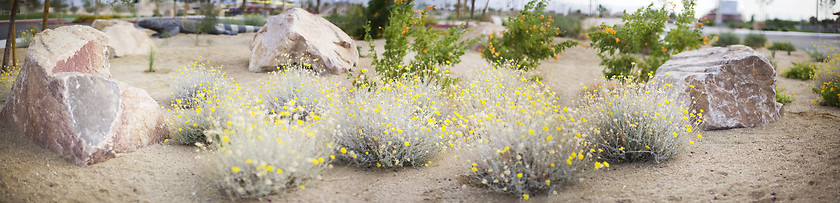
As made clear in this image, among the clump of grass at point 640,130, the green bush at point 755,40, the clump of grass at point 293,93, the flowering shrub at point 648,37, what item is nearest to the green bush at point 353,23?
the flowering shrub at point 648,37

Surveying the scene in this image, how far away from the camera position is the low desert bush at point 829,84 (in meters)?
7.28

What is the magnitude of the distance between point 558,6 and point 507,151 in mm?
23694

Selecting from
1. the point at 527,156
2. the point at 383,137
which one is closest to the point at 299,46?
the point at 383,137

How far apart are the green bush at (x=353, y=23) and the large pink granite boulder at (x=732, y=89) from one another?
9879 millimetres

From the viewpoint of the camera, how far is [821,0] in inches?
639

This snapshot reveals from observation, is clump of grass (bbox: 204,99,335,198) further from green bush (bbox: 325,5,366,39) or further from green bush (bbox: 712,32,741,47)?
green bush (bbox: 712,32,741,47)

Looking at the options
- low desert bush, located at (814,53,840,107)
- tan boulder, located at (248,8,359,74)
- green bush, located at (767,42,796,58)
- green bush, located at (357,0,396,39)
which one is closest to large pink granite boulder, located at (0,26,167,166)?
tan boulder, located at (248,8,359,74)

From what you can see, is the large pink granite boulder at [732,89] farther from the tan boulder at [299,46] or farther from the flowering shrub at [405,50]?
the tan boulder at [299,46]

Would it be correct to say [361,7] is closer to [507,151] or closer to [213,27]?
[213,27]

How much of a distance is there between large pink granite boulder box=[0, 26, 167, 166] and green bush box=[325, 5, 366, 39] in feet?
32.4

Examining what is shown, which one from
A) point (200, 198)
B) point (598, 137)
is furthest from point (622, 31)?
point (200, 198)

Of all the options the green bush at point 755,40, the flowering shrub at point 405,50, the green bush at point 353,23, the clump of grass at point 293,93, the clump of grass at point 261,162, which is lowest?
the clump of grass at point 261,162

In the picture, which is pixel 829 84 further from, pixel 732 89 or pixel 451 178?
pixel 451 178

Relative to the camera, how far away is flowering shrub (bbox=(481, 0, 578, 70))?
29.1 feet
